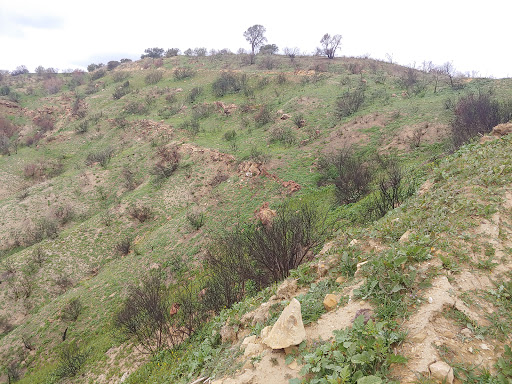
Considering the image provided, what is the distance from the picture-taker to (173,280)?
49.3ft

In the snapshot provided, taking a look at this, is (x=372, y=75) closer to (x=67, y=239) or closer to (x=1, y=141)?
(x=67, y=239)

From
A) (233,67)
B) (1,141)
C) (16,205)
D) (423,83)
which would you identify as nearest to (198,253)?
(16,205)

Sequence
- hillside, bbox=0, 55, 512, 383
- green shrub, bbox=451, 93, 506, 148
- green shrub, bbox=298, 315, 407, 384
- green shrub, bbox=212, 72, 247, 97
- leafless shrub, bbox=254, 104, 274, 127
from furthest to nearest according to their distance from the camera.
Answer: green shrub, bbox=212, 72, 247, 97 < leafless shrub, bbox=254, 104, 274, 127 < green shrub, bbox=451, 93, 506, 148 < hillside, bbox=0, 55, 512, 383 < green shrub, bbox=298, 315, 407, 384

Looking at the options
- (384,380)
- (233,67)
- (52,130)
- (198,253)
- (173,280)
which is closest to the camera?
(384,380)

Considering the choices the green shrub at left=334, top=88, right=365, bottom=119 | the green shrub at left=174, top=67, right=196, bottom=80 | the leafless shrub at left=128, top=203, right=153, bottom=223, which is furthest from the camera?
the green shrub at left=174, top=67, right=196, bottom=80

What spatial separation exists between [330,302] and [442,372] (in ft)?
6.17

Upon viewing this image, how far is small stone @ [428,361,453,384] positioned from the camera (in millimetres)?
2478

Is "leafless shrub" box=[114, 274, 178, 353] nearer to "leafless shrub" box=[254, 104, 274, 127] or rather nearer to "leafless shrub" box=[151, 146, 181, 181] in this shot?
"leafless shrub" box=[151, 146, 181, 181]

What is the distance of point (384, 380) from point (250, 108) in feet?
123

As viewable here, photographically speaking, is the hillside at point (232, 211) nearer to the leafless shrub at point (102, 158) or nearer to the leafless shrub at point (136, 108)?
the leafless shrub at point (102, 158)

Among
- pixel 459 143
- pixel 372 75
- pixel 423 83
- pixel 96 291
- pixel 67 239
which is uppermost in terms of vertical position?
pixel 372 75

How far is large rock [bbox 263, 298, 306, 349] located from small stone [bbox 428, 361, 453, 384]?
5.42ft

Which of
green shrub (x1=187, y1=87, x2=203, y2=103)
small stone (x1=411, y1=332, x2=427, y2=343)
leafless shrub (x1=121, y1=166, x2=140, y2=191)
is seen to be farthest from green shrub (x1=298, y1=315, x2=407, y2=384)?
green shrub (x1=187, y1=87, x2=203, y2=103)

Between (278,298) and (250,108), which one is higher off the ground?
(250,108)
